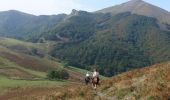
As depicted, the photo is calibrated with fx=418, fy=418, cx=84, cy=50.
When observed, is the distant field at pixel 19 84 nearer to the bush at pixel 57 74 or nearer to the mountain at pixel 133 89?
the bush at pixel 57 74

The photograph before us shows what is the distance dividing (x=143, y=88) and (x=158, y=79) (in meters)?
1.97

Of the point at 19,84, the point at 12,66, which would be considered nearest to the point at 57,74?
the point at 12,66

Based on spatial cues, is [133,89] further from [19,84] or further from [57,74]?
[57,74]

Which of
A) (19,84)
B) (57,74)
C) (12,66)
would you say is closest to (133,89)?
(19,84)

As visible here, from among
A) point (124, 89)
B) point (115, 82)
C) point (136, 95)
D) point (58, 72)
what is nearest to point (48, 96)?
point (115, 82)

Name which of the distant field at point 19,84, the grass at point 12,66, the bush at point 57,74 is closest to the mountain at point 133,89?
the distant field at point 19,84

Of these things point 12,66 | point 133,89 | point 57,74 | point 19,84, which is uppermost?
point 133,89

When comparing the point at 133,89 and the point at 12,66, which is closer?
the point at 133,89

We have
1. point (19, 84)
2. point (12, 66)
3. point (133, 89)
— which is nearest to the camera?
point (133, 89)

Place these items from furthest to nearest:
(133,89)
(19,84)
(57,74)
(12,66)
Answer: (12,66) < (57,74) < (19,84) < (133,89)

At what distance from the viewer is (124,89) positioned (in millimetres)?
33188

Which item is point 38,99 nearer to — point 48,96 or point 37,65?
point 48,96

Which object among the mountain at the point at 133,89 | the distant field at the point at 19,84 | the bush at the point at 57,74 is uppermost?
the mountain at the point at 133,89

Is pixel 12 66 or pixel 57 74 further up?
pixel 12 66
